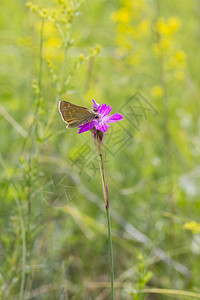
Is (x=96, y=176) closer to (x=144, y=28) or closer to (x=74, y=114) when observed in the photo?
(x=144, y=28)

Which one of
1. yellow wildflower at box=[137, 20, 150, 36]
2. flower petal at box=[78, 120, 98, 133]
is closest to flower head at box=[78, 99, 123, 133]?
flower petal at box=[78, 120, 98, 133]

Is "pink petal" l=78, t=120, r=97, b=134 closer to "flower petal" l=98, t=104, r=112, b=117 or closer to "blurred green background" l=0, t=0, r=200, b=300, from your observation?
"flower petal" l=98, t=104, r=112, b=117

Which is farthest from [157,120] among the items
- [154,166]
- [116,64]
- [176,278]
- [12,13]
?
[12,13]

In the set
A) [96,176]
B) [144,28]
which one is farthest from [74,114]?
[144,28]

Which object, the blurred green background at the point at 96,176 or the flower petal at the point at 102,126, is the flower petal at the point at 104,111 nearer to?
the flower petal at the point at 102,126

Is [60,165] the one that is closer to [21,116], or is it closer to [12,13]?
[21,116]

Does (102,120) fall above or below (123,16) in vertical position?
below
